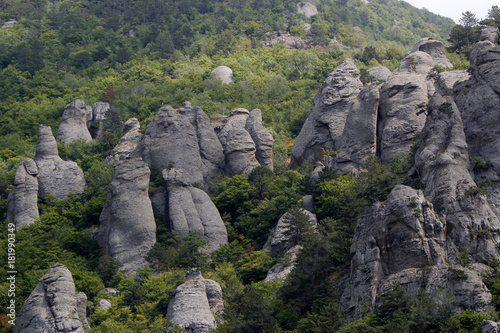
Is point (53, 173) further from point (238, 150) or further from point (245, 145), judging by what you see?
point (245, 145)

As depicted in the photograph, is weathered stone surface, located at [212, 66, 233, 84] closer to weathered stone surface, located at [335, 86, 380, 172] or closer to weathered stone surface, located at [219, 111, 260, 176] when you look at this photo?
weathered stone surface, located at [219, 111, 260, 176]

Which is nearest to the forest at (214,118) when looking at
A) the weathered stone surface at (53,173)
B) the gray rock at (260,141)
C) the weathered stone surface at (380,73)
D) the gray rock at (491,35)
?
the weathered stone surface at (53,173)

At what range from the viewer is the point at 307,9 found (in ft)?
433

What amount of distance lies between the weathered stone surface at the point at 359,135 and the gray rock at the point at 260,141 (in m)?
8.86

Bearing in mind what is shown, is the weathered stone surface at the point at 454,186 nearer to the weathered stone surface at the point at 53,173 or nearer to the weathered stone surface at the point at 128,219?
the weathered stone surface at the point at 128,219

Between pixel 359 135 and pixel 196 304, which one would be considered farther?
pixel 359 135

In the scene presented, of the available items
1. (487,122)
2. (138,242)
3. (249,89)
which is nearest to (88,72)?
(249,89)

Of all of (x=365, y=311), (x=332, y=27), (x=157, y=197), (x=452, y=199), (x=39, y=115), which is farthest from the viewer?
(x=332, y=27)

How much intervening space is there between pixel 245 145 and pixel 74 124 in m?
24.6

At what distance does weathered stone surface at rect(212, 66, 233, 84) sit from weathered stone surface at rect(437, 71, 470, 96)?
131ft

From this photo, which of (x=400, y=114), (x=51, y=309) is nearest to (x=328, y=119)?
(x=400, y=114)

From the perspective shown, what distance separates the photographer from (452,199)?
35.7 meters

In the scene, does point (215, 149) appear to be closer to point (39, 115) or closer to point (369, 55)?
point (39, 115)

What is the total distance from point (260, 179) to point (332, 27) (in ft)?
246
